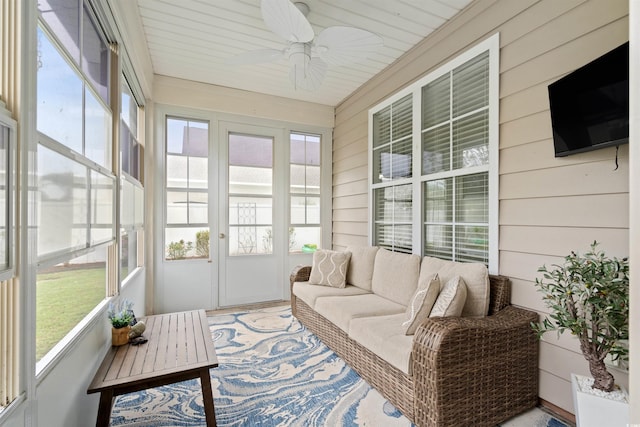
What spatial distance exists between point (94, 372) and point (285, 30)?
7.83ft

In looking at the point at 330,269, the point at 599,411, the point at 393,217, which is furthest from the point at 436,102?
the point at 599,411

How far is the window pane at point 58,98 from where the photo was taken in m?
1.26

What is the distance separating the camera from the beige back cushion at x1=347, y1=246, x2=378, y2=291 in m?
3.43

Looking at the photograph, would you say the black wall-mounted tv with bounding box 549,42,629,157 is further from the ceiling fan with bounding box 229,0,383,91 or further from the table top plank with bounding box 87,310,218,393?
the table top plank with bounding box 87,310,218,393

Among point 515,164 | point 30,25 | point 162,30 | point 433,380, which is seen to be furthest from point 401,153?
point 30,25

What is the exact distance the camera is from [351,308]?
2699mm

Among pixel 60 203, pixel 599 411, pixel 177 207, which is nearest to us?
pixel 60 203

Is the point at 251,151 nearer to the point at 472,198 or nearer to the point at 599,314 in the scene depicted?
the point at 472,198

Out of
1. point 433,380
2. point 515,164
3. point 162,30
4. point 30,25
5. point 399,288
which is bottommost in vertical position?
point 433,380

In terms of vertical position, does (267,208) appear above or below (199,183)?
below

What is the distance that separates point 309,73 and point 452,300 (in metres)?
2.07

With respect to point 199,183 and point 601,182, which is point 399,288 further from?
point 199,183

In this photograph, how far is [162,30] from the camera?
9.53ft

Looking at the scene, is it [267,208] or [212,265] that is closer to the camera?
[212,265]
